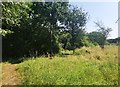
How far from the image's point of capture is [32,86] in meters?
10.6

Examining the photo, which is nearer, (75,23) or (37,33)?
(37,33)

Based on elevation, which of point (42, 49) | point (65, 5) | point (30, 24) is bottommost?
point (42, 49)

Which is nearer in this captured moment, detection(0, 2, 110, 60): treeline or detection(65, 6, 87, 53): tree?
detection(0, 2, 110, 60): treeline

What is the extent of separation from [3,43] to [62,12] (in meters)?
11.5

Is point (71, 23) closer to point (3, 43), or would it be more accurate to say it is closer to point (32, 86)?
point (3, 43)

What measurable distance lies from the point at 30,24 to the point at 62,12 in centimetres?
657

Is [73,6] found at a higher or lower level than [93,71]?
higher

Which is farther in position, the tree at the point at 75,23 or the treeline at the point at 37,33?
the tree at the point at 75,23

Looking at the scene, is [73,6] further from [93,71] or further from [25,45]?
[93,71]

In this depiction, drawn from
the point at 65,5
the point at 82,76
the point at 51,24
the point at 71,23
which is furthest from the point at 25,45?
the point at 82,76

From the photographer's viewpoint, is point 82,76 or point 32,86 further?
point 82,76

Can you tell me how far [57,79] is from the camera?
37.2 feet

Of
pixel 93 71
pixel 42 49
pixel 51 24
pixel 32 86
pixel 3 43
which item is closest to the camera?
pixel 32 86

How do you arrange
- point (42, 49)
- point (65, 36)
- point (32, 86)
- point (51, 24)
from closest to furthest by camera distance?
point (32, 86) < point (42, 49) < point (51, 24) < point (65, 36)
